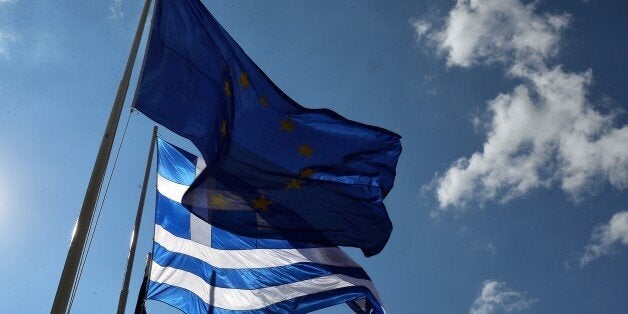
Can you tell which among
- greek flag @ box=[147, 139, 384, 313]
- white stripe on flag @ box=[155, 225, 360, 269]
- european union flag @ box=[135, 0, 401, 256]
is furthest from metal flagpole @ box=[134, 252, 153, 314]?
european union flag @ box=[135, 0, 401, 256]

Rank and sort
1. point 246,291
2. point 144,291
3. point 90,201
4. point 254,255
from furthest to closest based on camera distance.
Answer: point 254,255, point 246,291, point 144,291, point 90,201

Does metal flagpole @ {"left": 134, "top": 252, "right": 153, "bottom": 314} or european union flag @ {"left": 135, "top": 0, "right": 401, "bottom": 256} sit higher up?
european union flag @ {"left": 135, "top": 0, "right": 401, "bottom": 256}

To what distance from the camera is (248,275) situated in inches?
433

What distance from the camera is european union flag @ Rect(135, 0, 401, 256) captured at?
Result: 7699 mm

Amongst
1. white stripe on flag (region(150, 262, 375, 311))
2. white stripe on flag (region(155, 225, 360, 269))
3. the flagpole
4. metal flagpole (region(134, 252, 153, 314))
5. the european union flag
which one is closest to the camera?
the flagpole

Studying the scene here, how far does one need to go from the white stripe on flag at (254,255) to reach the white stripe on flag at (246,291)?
1.25 feet

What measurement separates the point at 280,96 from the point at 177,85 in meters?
2.11

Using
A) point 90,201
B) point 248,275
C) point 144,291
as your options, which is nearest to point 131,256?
point 144,291

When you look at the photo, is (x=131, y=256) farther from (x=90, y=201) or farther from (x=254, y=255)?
(x=90, y=201)

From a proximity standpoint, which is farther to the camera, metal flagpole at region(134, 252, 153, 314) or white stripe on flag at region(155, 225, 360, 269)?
white stripe on flag at region(155, 225, 360, 269)

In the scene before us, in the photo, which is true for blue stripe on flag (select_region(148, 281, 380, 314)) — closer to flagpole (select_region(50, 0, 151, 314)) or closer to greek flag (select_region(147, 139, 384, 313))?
greek flag (select_region(147, 139, 384, 313))

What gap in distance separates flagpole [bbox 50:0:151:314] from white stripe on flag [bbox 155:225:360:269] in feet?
17.2

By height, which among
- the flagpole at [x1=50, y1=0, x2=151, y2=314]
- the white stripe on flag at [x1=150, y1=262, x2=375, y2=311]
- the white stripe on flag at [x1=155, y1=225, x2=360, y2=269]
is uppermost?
the white stripe on flag at [x1=155, y1=225, x2=360, y2=269]

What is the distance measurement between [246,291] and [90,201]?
5864 millimetres
